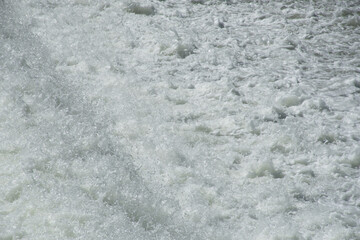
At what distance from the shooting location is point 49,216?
2.21m

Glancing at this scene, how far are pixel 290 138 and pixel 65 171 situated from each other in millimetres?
1366

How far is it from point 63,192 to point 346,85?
2.16 metres

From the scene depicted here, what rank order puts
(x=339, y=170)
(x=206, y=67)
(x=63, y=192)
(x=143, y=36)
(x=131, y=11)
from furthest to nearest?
(x=131, y=11), (x=143, y=36), (x=206, y=67), (x=339, y=170), (x=63, y=192)

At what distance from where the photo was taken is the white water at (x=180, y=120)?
7.77 ft

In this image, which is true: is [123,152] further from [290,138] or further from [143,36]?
[143,36]

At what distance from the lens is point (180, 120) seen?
314 centimetres

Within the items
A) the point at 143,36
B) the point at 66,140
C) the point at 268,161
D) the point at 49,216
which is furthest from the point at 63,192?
the point at 143,36

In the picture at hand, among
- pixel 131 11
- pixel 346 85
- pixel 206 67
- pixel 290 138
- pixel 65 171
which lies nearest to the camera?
pixel 65 171

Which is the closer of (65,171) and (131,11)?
(65,171)

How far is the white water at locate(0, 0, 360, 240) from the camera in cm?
237

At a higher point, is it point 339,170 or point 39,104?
point 39,104

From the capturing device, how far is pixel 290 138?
291 centimetres

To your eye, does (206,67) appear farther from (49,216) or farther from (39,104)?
(49,216)

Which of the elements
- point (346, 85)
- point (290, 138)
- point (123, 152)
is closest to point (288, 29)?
point (346, 85)
